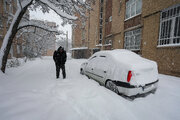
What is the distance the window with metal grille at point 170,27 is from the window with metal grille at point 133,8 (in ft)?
9.81

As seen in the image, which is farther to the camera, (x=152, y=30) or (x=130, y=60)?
(x=152, y=30)

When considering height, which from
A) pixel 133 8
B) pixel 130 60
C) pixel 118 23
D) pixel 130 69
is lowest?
pixel 130 69

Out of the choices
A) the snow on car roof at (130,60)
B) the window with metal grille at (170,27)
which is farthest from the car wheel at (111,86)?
the window with metal grille at (170,27)

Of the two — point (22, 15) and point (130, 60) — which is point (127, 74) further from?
point (22, 15)

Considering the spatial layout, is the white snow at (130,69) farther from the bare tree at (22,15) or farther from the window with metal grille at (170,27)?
the window with metal grille at (170,27)

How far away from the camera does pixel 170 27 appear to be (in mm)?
6016

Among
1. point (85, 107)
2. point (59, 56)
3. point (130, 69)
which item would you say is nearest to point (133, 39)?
point (130, 69)

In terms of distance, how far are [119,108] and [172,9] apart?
7.45 m

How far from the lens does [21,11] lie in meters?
5.06

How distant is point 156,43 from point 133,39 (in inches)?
115

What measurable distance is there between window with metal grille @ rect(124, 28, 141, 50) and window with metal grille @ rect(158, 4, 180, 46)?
221 cm

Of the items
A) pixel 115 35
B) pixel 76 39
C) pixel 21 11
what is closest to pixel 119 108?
pixel 21 11

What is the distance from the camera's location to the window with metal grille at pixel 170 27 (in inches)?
223

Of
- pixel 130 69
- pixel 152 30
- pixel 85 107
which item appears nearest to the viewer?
pixel 85 107
